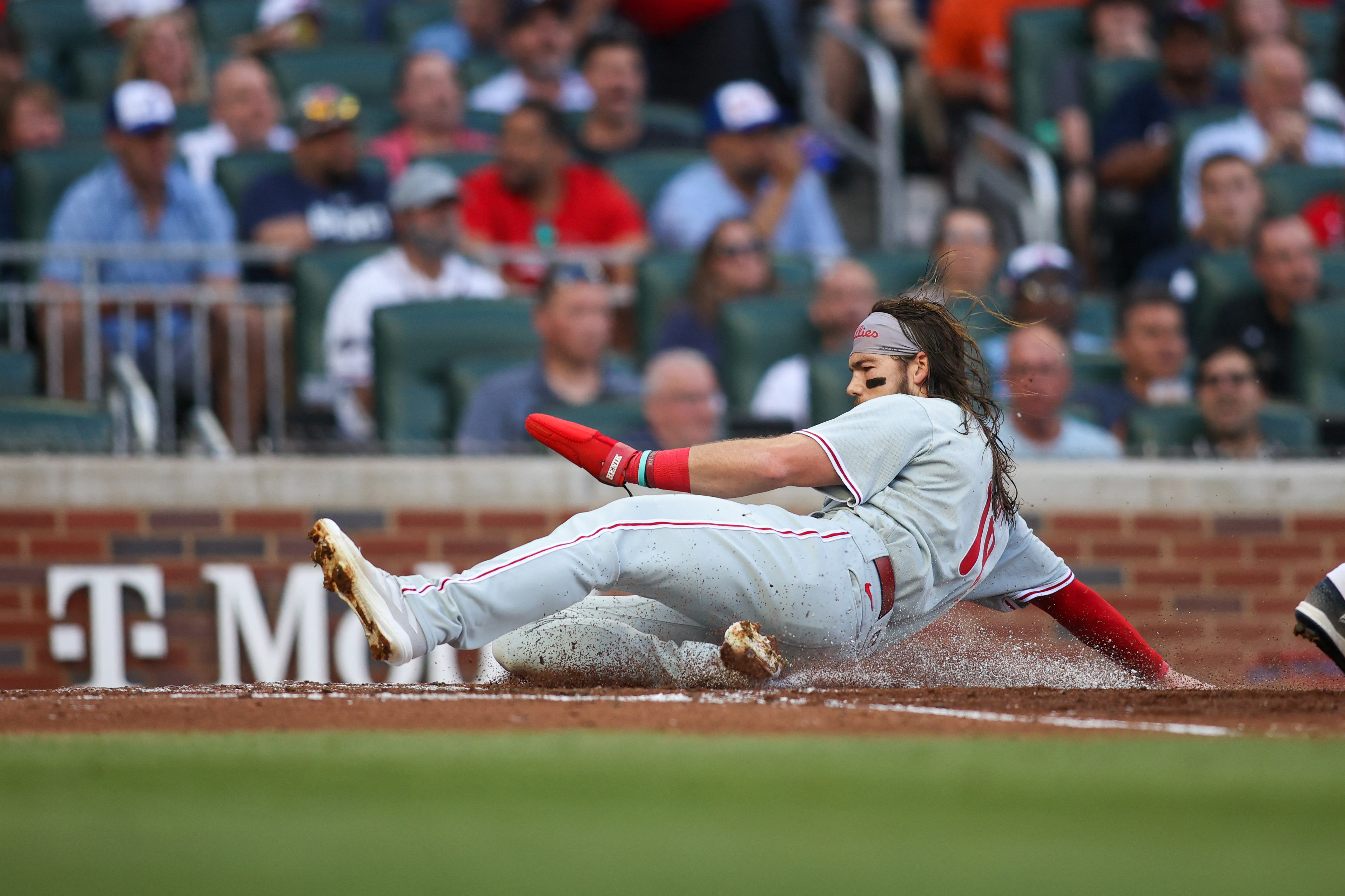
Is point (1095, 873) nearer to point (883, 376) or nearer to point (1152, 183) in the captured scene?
point (883, 376)

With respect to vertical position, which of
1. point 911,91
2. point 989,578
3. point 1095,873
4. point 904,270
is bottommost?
point 1095,873

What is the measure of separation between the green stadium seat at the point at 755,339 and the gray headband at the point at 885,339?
2.73 meters

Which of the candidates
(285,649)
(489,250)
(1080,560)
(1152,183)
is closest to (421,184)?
(489,250)

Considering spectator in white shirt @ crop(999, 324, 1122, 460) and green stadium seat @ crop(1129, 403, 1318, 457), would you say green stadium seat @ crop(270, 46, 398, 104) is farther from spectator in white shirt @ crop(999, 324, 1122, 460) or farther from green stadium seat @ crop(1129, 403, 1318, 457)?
green stadium seat @ crop(1129, 403, 1318, 457)

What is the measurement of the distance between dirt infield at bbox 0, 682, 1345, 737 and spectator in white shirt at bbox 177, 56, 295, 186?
14.9 ft

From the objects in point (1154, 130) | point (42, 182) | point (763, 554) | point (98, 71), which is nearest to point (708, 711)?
point (763, 554)

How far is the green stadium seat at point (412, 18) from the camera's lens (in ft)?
32.8

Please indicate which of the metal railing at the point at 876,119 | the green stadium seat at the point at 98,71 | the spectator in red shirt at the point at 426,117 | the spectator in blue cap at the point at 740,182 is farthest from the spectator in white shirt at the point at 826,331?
the green stadium seat at the point at 98,71

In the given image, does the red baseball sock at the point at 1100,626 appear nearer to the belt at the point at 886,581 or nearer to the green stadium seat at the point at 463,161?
the belt at the point at 886,581

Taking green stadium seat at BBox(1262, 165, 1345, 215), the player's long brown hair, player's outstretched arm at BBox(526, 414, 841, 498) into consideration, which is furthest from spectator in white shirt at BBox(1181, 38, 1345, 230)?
player's outstretched arm at BBox(526, 414, 841, 498)

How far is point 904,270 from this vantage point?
787 centimetres

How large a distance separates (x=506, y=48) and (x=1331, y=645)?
673 centimetres

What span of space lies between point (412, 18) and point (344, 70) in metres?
0.83

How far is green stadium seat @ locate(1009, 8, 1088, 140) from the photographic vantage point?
31.0ft
